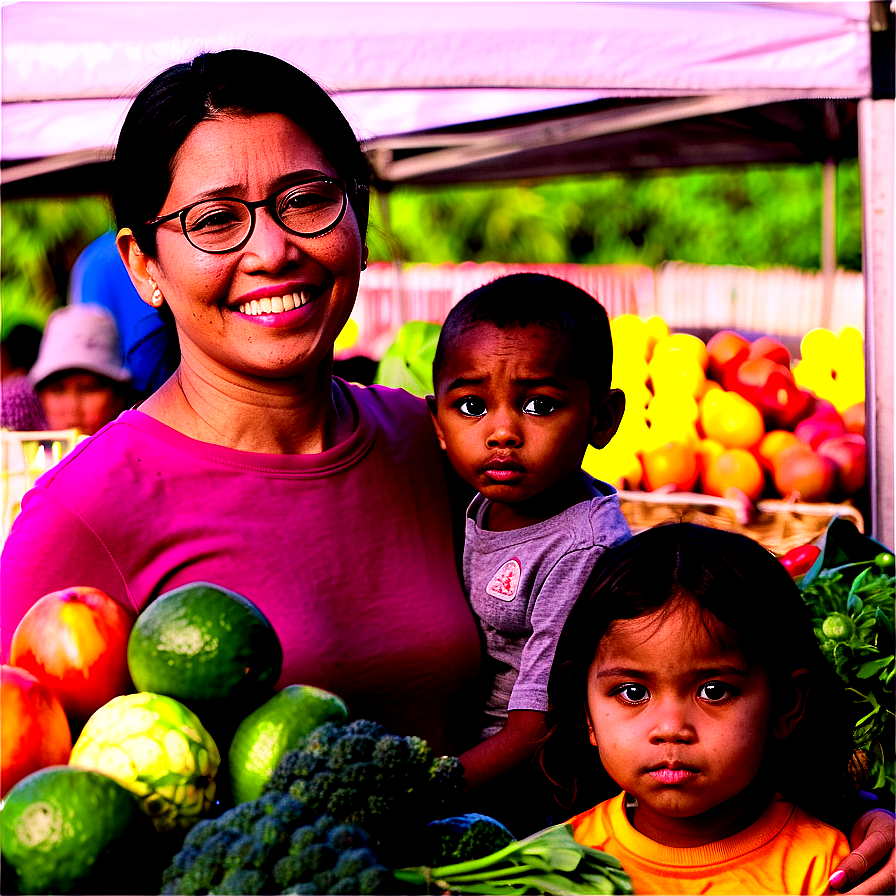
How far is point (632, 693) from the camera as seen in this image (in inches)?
70.2

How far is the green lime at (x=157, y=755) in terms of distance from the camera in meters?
1.40

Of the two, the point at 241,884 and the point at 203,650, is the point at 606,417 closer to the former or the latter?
the point at 203,650

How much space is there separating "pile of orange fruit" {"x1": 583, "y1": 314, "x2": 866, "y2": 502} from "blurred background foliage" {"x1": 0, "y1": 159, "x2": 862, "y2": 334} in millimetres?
12033

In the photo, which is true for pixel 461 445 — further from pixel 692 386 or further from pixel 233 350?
pixel 692 386

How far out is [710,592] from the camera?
70.2 inches

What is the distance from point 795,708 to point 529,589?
1.85 ft

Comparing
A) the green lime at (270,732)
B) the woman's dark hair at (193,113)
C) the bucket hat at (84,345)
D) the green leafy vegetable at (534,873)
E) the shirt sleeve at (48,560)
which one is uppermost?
the woman's dark hair at (193,113)

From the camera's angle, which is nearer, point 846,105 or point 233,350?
point 233,350

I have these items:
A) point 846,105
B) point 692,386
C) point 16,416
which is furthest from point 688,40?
point 846,105

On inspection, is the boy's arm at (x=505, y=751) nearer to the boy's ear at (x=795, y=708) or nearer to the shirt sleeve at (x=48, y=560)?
the boy's ear at (x=795, y=708)

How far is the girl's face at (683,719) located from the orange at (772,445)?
9.73 ft

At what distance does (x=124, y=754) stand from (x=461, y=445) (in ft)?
3.45

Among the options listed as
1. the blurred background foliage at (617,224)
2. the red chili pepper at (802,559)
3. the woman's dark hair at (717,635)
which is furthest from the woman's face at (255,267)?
the blurred background foliage at (617,224)

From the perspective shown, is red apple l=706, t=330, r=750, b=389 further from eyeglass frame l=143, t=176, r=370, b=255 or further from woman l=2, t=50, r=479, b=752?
eyeglass frame l=143, t=176, r=370, b=255
